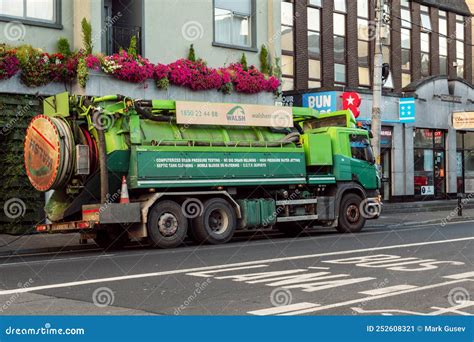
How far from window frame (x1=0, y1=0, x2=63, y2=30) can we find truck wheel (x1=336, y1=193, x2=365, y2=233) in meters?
9.31

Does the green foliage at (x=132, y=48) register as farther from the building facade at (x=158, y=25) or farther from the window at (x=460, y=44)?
the window at (x=460, y=44)

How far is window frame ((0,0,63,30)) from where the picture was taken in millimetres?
18953

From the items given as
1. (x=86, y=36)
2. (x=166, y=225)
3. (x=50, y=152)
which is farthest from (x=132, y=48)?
(x=166, y=225)

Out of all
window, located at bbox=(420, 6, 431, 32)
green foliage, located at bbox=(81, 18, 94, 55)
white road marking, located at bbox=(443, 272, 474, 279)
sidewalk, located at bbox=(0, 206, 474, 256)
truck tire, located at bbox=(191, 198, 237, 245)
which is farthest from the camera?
window, located at bbox=(420, 6, 431, 32)

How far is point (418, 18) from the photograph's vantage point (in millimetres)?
35781

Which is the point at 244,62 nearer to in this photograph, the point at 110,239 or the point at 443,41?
the point at 110,239

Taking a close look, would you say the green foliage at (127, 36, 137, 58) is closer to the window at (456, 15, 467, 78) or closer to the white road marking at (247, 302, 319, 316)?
the white road marking at (247, 302, 319, 316)

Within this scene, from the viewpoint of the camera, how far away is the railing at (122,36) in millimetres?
21797

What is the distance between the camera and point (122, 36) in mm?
22094

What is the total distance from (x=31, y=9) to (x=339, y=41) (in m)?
16.1

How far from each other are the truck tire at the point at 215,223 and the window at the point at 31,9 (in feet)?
24.2

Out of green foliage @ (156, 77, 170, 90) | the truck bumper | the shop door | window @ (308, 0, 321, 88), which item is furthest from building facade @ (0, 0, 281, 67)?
the shop door

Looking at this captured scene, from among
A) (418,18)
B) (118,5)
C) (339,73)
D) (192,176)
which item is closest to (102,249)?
(192,176)

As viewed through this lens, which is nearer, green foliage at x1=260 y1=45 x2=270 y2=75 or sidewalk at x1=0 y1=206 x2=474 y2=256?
sidewalk at x1=0 y1=206 x2=474 y2=256
